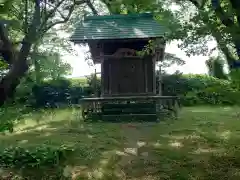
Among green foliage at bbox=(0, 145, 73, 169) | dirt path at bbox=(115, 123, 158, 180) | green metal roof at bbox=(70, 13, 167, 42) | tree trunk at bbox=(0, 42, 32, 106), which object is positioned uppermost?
green metal roof at bbox=(70, 13, 167, 42)

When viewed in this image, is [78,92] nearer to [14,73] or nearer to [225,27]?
[14,73]

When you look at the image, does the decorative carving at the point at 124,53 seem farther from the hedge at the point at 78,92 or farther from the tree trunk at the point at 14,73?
the tree trunk at the point at 14,73

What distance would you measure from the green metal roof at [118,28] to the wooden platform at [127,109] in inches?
102

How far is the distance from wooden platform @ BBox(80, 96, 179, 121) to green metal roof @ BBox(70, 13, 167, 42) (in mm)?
2597

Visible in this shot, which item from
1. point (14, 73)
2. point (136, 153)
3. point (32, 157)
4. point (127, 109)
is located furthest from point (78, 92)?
point (32, 157)

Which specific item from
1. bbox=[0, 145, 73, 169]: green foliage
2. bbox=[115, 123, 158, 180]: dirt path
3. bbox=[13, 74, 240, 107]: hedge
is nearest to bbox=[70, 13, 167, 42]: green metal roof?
bbox=[115, 123, 158, 180]: dirt path

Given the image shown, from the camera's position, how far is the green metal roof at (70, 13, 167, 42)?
45.9 feet

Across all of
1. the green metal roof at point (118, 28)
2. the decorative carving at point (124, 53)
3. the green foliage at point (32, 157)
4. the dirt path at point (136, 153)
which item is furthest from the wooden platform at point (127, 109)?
the green foliage at point (32, 157)

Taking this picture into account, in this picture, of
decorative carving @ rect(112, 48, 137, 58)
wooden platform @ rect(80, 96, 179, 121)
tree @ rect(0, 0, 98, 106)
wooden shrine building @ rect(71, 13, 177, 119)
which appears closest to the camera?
wooden platform @ rect(80, 96, 179, 121)

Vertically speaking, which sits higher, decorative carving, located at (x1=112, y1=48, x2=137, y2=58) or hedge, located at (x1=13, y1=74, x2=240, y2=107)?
decorative carving, located at (x1=112, y1=48, x2=137, y2=58)

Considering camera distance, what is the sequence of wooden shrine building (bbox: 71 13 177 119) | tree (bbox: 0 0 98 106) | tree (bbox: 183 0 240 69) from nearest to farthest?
tree (bbox: 183 0 240 69), wooden shrine building (bbox: 71 13 177 119), tree (bbox: 0 0 98 106)

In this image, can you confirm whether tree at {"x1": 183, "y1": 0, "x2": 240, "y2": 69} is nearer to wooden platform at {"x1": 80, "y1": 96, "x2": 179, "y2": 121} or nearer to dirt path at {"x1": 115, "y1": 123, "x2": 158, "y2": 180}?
dirt path at {"x1": 115, "y1": 123, "x2": 158, "y2": 180}

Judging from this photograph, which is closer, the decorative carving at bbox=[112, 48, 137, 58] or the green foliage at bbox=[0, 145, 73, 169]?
the green foliage at bbox=[0, 145, 73, 169]

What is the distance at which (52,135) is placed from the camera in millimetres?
10109
